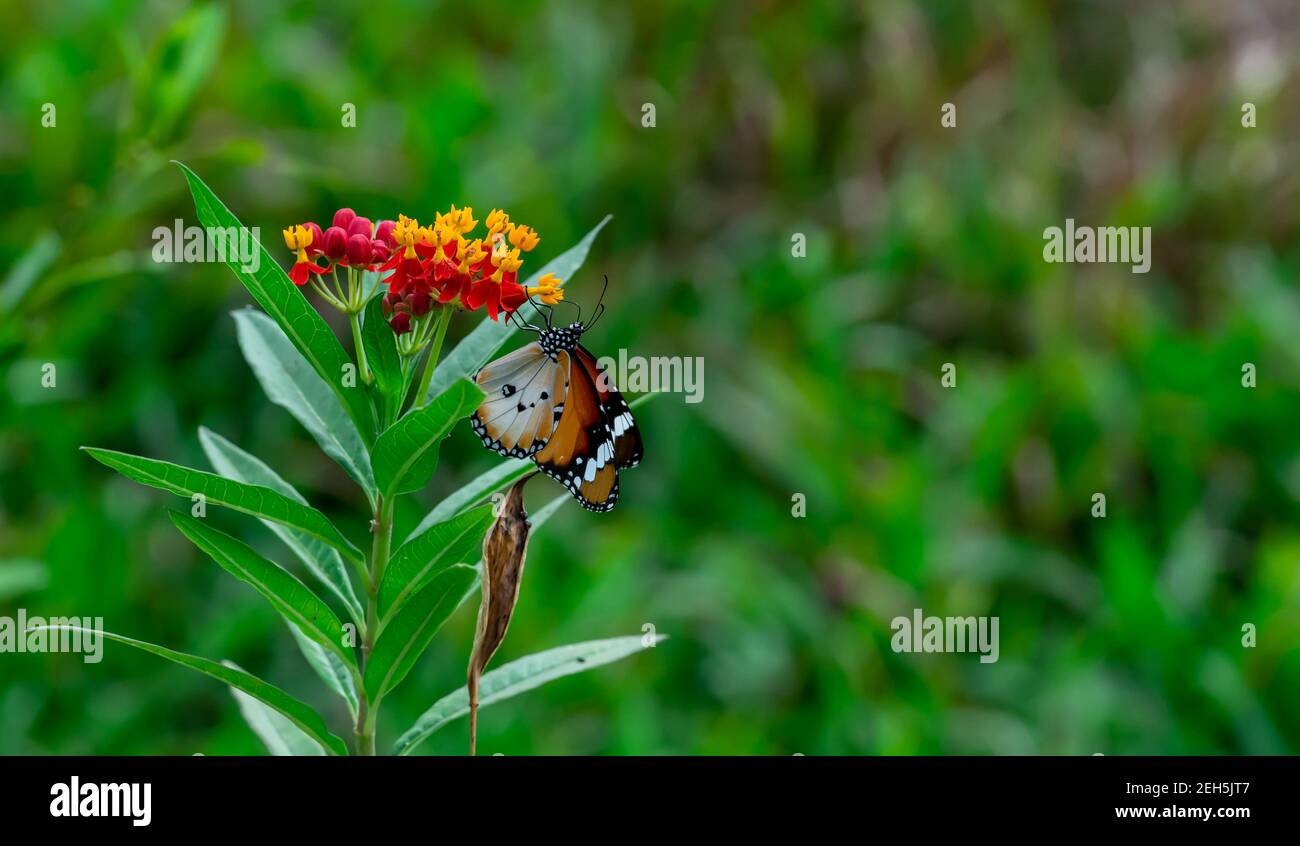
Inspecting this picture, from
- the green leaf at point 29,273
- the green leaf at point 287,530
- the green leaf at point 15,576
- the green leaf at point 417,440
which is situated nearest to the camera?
the green leaf at point 417,440

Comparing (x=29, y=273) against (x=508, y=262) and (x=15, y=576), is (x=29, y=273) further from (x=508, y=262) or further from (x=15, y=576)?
(x=508, y=262)

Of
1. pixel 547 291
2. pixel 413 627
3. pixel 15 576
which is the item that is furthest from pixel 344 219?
pixel 15 576

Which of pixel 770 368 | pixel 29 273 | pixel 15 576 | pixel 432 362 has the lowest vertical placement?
pixel 15 576

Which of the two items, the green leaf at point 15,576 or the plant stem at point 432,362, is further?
the green leaf at point 15,576

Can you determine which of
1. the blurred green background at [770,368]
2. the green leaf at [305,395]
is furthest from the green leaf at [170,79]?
the green leaf at [305,395]

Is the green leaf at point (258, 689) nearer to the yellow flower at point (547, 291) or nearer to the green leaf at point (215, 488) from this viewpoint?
the green leaf at point (215, 488)

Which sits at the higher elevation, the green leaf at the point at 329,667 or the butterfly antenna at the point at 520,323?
the butterfly antenna at the point at 520,323
